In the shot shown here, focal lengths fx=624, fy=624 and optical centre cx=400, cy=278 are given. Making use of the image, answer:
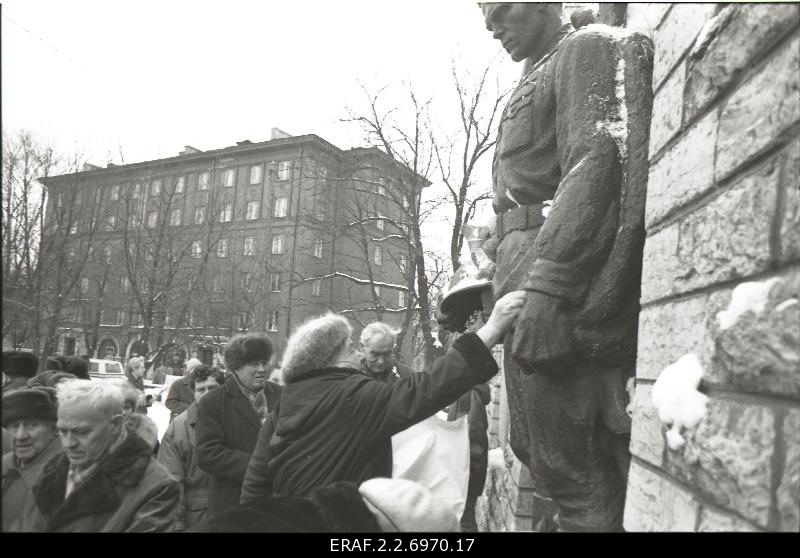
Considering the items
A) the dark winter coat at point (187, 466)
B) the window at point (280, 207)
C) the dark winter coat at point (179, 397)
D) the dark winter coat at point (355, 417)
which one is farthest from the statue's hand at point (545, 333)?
the window at point (280, 207)

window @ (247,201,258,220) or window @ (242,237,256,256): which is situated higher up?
window @ (247,201,258,220)

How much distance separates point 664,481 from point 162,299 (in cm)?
1735

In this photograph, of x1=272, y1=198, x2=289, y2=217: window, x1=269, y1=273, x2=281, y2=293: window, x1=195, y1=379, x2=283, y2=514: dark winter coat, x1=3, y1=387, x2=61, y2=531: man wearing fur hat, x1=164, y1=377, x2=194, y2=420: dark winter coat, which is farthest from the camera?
x1=272, y1=198, x2=289, y2=217: window

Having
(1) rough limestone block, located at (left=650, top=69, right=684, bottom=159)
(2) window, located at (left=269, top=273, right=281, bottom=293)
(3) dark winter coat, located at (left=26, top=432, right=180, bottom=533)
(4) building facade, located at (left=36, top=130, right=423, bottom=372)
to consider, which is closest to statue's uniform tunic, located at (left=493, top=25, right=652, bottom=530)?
(1) rough limestone block, located at (left=650, top=69, right=684, bottom=159)

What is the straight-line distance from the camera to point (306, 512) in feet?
5.14

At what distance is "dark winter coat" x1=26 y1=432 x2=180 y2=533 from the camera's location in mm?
2061

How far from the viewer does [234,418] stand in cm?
354

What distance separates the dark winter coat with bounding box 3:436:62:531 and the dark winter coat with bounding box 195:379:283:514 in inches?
35.9

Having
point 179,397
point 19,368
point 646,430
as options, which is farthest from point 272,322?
point 646,430

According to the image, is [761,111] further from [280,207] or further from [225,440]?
[280,207]

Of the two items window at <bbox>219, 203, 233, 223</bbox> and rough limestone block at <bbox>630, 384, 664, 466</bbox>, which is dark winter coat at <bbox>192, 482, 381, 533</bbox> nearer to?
rough limestone block at <bbox>630, 384, 664, 466</bbox>
